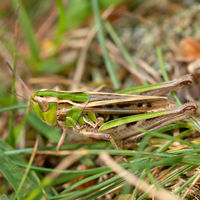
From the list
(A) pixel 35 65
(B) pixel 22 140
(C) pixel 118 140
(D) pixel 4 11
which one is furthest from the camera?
(D) pixel 4 11

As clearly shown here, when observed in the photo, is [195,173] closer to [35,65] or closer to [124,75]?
[124,75]

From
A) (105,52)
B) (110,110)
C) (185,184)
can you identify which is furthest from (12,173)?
(105,52)

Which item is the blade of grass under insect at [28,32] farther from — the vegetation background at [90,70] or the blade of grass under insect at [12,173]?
the blade of grass under insect at [12,173]

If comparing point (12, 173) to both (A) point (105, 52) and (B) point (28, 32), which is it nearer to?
(A) point (105, 52)

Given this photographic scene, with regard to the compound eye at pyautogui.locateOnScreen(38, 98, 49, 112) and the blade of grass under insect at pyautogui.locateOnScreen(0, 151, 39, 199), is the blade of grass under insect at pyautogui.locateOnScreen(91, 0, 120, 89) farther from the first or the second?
the blade of grass under insect at pyautogui.locateOnScreen(0, 151, 39, 199)

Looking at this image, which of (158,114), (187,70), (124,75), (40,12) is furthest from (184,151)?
(40,12)

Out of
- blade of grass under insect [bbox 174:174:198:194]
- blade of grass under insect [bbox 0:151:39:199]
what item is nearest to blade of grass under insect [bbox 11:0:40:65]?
blade of grass under insect [bbox 0:151:39:199]

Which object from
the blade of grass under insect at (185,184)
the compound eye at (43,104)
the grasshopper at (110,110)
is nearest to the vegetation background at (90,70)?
the blade of grass under insect at (185,184)
